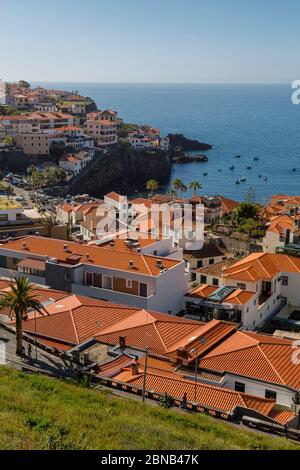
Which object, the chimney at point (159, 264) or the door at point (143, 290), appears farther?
the chimney at point (159, 264)

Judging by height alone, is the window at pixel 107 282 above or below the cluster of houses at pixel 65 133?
below

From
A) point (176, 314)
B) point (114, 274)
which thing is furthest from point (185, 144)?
point (114, 274)

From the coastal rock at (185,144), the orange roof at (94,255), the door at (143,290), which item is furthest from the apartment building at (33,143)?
the door at (143,290)

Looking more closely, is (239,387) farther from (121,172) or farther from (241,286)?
(121,172)

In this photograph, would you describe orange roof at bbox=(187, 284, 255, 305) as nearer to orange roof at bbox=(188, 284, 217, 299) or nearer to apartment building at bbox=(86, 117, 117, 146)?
orange roof at bbox=(188, 284, 217, 299)

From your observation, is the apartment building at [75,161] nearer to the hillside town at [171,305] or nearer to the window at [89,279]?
the hillside town at [171,305]

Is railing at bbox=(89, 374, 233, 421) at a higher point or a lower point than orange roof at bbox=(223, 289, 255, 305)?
higher

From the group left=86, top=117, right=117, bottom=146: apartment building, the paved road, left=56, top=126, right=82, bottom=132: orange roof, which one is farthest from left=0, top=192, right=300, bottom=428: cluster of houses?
left=86, top=117, right=117, bottom=146: apartment building
